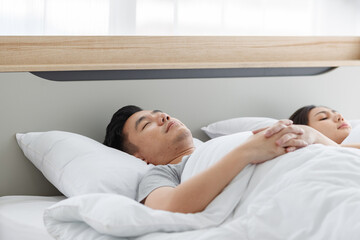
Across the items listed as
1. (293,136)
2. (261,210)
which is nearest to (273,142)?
(293,136)

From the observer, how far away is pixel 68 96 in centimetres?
205

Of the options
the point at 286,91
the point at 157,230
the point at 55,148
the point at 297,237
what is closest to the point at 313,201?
the point at 297,237

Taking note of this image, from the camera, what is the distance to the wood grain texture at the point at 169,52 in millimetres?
2082

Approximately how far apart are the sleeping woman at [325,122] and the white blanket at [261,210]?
0.76 meters

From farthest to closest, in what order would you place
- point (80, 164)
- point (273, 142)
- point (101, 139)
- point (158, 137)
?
point (101, 139) < point (158, 137) < point (80, 164) < point (273, 142)

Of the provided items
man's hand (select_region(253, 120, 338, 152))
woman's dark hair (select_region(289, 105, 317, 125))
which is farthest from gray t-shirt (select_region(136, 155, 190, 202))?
woman's dark hair (select_region(289, 105, 317, 125))

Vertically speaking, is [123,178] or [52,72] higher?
[52,72]

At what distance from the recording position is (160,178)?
1.63 meters

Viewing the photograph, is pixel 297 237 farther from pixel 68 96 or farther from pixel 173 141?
pixel 68 96

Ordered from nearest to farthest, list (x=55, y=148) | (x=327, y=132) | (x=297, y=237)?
(x=297, y=237) < (x=55, y=148) < (x=327, y=132)

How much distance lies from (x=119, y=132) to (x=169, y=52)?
1.71ft

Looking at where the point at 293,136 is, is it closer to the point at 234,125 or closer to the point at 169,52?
the point at 234,125

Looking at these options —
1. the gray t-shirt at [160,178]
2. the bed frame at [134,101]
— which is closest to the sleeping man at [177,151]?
the gray t-shirt at [160,178]

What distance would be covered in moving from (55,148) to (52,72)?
36 centimetres
